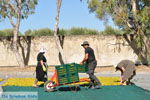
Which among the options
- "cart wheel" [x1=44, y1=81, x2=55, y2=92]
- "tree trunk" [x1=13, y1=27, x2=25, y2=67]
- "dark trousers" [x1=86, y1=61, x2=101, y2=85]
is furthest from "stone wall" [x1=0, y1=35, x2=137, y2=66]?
"cart wheel" [x1=44, y1=81, x2=55, y2=92]

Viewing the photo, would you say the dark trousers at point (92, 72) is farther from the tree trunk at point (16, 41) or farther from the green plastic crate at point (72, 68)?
the tree trunk at point (16, 41)

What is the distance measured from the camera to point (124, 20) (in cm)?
2552

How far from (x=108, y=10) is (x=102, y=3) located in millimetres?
896

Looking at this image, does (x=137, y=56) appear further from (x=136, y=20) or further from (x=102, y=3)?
(x=102, y=3)

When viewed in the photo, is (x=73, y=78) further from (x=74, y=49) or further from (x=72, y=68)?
(x=74, y=49)

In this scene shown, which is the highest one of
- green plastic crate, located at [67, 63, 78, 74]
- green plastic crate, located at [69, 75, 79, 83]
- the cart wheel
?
green plastic crate, located at [67, 63, 78, 74]

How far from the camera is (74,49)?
2777 centimetres

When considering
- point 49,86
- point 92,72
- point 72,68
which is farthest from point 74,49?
point 49,86

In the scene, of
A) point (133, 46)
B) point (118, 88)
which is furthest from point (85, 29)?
point (118, 88)

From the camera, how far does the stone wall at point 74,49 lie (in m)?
27.7

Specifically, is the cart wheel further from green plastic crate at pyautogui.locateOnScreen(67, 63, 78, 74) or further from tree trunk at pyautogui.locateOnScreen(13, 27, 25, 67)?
tree trunk at pyautogui.locateOnScreen(13, 27, 25, 67)

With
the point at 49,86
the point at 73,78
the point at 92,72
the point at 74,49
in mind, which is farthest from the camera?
the point at 74,49

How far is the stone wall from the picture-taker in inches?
1089

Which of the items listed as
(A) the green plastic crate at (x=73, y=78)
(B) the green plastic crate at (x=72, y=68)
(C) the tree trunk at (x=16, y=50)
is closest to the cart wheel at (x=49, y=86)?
(A) the green plastic crate at (x=73, y=78)
